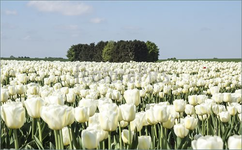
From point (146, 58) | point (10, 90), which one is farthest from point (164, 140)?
point (146, 58)

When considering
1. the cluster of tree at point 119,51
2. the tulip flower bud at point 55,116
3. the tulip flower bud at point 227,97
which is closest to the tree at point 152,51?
the cluster of tree at point 119,51

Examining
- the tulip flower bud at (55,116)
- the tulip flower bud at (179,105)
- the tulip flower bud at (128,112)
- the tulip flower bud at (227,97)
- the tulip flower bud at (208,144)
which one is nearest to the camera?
the tulip flower bud at (208,144)

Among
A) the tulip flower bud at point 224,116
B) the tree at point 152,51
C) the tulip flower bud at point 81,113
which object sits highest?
the tree at point 152,51

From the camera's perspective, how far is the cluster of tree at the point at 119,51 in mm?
28141

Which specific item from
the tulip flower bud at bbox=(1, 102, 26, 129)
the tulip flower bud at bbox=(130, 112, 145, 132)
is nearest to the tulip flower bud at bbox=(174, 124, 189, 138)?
the tulip flower bud at bbox=(130, 112, 145, 132)

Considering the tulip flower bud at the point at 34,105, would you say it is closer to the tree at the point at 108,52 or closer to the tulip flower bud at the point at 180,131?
the tulip flower bud at the point at 180,131

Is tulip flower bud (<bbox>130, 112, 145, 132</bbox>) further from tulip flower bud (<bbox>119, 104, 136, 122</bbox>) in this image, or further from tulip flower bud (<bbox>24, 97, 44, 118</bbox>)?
tulip flower bud (<bbox>24, 97, 44, 118</bbox>)

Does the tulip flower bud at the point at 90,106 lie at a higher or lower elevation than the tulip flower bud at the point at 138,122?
higher

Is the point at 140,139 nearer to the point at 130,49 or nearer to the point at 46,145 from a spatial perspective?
the point at 46,145

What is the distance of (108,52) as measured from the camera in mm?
30547

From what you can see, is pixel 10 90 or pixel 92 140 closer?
pixel 92 140

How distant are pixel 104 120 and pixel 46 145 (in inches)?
45.0

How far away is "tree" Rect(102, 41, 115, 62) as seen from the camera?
29906mm

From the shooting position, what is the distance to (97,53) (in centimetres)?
3412
